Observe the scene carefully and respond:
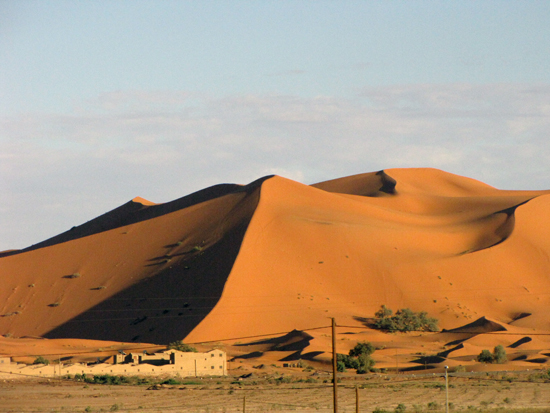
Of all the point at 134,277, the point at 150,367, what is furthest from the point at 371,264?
the point at 150,367

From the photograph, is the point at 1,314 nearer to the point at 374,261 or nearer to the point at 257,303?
the point at 257,303

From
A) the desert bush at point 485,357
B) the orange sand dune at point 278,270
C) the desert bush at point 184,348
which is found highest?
the orange sand dune at point 278,270

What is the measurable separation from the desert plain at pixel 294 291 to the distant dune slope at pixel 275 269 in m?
0.16

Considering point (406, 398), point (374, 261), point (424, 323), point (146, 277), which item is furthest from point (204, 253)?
point (406, 398)

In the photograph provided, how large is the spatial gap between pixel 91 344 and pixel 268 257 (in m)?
15.7

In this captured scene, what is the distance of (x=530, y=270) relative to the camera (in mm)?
66875

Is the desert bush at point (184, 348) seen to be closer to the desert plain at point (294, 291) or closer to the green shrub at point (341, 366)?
the desert plain at point (294, 291)

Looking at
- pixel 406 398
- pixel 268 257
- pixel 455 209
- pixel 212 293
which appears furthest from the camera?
pixel 455 209

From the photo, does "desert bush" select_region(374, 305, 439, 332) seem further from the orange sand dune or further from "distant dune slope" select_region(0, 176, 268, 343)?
"distant dune slope" select_region(0, 176, 268, 343)

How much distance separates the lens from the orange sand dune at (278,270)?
182 feet

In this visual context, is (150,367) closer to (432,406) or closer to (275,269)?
(432,406)

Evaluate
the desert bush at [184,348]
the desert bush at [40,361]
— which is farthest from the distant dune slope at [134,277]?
the desert bush at [40,361]

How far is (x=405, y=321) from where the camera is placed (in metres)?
53.6

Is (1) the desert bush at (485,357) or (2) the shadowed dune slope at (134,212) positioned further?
(2) the shadowed dune slope at (134,212)
